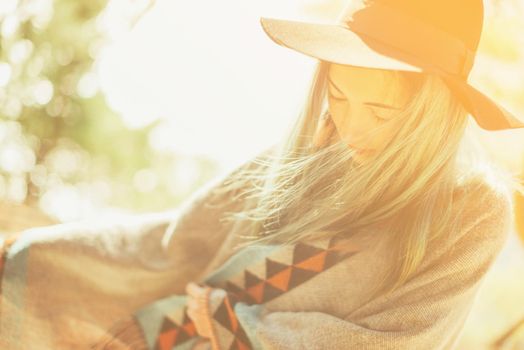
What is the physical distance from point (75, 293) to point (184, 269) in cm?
31

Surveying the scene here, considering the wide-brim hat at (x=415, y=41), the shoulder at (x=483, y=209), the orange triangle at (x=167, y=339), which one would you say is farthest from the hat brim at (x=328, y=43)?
the orange triangle at (x=167, y=339)

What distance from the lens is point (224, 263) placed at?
146 centimetres

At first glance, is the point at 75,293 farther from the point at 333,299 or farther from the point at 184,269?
the point at 333,299

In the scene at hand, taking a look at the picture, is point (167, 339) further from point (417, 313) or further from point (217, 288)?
point (417, 313)

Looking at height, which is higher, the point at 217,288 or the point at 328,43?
the point at 328,43

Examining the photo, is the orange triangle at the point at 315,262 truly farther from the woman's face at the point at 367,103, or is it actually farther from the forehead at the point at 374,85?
the forehead at the point at 374,85

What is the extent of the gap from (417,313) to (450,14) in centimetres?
64

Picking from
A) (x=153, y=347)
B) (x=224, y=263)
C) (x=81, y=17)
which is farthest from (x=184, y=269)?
(x=81, y=17)

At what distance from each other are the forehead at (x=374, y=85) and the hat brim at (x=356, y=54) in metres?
0.08

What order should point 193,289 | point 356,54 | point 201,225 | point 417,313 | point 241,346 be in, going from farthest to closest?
point 201,225 < point 193,289 < point 241,346 < point 417,313 < point 356,54

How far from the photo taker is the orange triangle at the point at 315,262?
1294mm

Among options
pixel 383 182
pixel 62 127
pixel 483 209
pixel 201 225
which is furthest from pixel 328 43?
pixel 62 127

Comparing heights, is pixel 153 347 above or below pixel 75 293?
below

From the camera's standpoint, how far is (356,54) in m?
1.01
